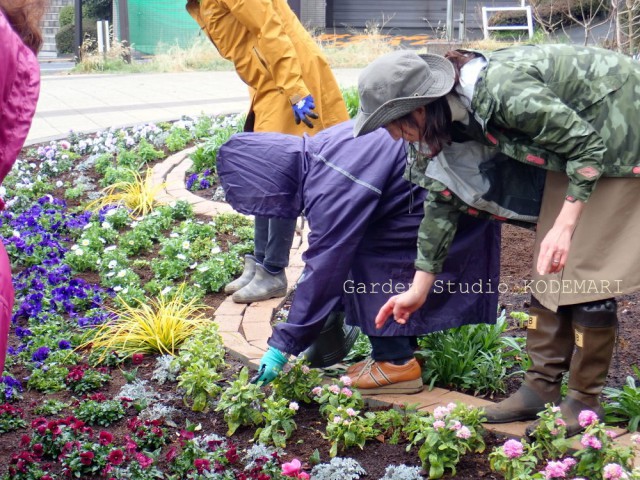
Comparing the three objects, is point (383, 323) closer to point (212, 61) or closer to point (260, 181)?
point (260, 181)

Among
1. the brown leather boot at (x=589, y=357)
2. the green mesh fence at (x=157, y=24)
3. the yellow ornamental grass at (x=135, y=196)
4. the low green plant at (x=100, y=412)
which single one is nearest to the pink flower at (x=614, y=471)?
the brown leather boot at (x=589, y=357)

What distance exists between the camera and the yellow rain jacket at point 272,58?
429 centimetres

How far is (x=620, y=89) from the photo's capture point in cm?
266

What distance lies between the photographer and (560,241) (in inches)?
99.0

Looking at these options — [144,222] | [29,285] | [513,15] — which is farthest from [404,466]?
[513,15]

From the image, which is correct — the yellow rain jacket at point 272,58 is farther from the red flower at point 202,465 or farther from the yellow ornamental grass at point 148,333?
the red flower at point 202,465

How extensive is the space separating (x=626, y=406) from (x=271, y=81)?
241cm

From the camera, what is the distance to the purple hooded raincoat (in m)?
3.07

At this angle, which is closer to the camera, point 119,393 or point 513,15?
point 119,393

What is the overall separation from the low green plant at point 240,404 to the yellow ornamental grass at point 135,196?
2.84 meters

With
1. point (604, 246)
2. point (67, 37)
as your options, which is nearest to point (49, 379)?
point (604, 246)

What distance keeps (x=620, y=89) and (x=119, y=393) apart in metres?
2.18

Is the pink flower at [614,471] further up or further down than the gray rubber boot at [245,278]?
further up

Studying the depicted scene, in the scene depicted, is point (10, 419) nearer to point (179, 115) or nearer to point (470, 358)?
point (470, 358)
